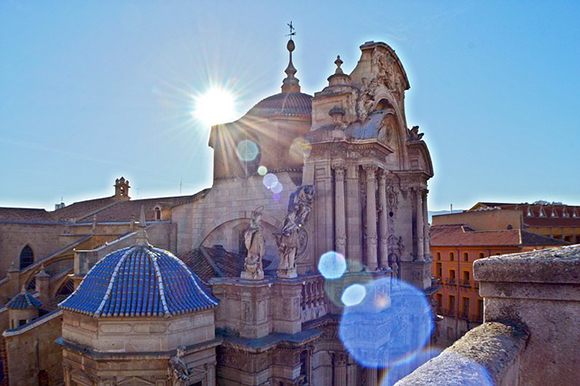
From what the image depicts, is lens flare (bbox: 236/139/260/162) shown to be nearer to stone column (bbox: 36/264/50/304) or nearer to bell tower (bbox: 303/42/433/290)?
bell tower (bbox: 303/42/433/290)

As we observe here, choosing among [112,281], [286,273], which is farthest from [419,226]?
[112,281]

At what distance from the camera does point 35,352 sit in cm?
1922

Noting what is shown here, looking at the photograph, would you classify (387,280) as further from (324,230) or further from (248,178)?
(248,178)

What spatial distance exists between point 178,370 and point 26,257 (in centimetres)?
2474

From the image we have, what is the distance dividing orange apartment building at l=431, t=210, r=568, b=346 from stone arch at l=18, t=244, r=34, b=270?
30.7 m

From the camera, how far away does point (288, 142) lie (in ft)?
64.1

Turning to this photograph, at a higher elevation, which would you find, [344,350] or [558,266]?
[558,266]

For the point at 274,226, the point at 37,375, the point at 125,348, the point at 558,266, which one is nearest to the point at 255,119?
the point at 274,226

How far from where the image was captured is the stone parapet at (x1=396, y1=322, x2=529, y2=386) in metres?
2.69

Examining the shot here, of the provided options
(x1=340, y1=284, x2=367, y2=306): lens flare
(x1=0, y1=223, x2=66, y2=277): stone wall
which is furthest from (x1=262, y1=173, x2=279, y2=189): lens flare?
(x1=0, y1=223, x2=66, y2=277): stone wall

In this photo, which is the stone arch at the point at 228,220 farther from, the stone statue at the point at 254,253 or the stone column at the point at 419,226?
the stone column at the point at 419,226

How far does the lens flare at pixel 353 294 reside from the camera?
51.3 ft

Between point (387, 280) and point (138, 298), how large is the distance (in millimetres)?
9398

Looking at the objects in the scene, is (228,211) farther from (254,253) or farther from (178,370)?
(178,370)
